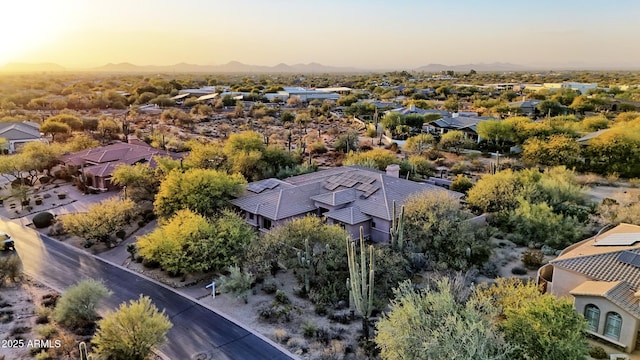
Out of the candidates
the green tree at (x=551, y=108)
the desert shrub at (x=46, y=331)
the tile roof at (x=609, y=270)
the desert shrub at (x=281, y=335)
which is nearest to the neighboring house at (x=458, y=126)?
the green tree at (x=551, y=108)

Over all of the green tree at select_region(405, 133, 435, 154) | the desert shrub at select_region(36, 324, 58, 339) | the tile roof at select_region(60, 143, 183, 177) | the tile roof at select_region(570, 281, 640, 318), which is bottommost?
the desert shrub at select_region(36, 324, 58, 339)

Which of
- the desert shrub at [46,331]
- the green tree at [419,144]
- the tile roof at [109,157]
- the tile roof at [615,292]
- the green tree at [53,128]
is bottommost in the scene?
the desert shrub at [46,331]

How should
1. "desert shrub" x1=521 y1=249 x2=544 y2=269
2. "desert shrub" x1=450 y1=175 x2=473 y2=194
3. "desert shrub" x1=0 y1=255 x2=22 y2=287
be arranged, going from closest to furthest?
1. "desert shrub" x1=0 y1=255 x2=22 y2=287
2. "desert shrub" x1=521 y1=249 x2=544 y2=269
3. "desert shrub" x1=450 y1=175 x2=473 y2=194

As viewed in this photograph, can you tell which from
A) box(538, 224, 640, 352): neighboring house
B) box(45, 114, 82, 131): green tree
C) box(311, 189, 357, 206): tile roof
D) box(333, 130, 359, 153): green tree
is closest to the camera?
box(538, 224, 640, 352): neighboring house

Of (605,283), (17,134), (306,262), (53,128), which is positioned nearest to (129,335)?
(306,262)

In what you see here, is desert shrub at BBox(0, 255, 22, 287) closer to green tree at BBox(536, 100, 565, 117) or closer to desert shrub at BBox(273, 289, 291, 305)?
desert shrub at BBox(273, 289, 291, 305)

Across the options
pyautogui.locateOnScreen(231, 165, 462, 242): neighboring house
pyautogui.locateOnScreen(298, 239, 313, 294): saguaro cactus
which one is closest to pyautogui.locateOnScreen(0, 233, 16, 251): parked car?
pyautogui.locateOnScreen(231, 165, 462, 242): neighboring house

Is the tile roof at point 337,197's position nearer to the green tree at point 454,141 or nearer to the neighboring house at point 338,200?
the neighboring house at point 338,200
